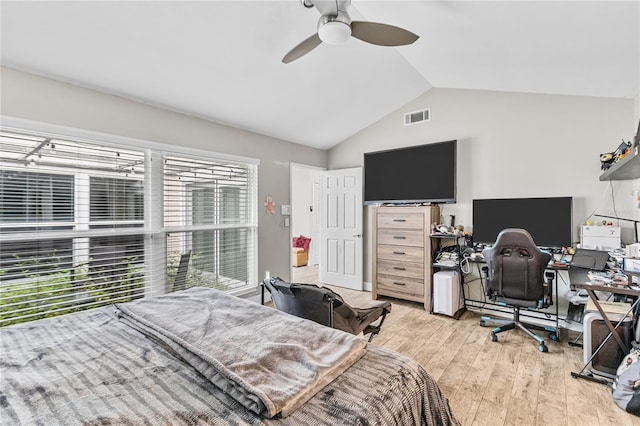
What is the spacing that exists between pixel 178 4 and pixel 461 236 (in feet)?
11.5

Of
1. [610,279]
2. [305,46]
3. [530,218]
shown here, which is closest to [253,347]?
[305,46]

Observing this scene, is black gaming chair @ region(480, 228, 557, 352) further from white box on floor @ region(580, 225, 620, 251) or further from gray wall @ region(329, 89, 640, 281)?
gray wall @ region(329, 89, 640, 281)

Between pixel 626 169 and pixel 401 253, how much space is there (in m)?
2.29

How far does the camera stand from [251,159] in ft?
13.1

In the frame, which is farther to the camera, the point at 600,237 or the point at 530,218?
the point at 530,218

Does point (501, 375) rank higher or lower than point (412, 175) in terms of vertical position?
lower

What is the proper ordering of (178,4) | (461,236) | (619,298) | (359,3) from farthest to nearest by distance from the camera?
(461,236)
(619,298)
(359,3)
(178,4)

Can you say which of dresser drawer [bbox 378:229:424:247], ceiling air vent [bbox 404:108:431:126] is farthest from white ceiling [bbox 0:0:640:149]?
dresser drawer [bbox 378:229:424:247]

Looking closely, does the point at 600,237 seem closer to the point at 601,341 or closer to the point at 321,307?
the point at 601,341

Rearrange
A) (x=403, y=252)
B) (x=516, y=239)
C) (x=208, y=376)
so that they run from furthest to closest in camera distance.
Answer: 1. (x=403, y=252)
2. (x=516, y=239)
3. (x=208, y=376)

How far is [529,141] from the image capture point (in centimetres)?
342

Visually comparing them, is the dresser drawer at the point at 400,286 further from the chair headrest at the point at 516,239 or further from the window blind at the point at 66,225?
the window blind at the point at 66,225

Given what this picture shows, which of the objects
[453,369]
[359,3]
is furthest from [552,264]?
[359,3]

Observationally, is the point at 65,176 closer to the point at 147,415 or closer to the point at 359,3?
the point at 147,415
